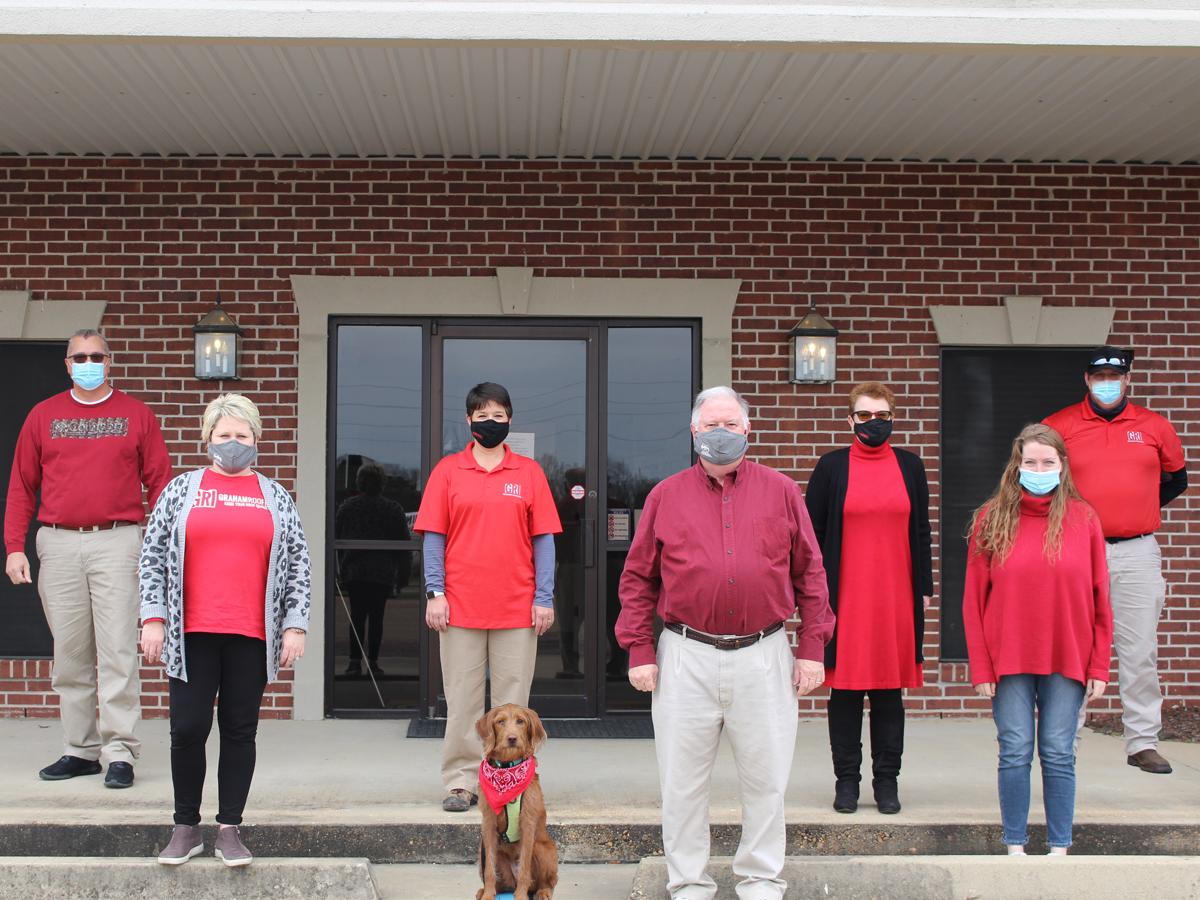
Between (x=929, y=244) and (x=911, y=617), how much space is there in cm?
293

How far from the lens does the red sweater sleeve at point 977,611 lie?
4.45m

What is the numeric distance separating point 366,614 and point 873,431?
134 inches

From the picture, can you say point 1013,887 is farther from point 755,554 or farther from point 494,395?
point 494,395

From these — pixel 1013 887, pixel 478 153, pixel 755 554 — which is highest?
pixel 478 153

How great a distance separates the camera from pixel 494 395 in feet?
16.5

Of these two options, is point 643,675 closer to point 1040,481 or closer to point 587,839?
point 587,839

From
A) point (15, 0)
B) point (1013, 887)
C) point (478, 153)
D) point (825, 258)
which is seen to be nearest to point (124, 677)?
point (15, 0)

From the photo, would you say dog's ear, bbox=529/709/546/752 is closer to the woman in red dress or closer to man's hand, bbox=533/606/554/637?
man's hand, bbox=533/606/554/637

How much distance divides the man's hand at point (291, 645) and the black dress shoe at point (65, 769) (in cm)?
169

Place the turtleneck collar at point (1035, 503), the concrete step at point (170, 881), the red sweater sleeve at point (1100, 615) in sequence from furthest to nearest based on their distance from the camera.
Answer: the turtleneck collar at point (1035, 503) < the red sweater sleeve at point (1100, 615) < the concrete step at point (170, 881)

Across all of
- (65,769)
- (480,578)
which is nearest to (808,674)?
(480,578)

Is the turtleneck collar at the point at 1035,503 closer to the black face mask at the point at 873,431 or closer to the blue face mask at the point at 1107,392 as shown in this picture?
the black face mask at the point at 873,431

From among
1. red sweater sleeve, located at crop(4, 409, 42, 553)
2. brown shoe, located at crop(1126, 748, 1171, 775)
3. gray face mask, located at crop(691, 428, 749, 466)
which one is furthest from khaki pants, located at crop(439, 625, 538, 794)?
brown shoe, located at crop(1126, 748, 1171, 775)

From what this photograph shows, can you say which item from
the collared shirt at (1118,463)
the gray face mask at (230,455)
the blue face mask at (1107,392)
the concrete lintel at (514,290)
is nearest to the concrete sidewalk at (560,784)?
the collared shirt at (1118,463)
